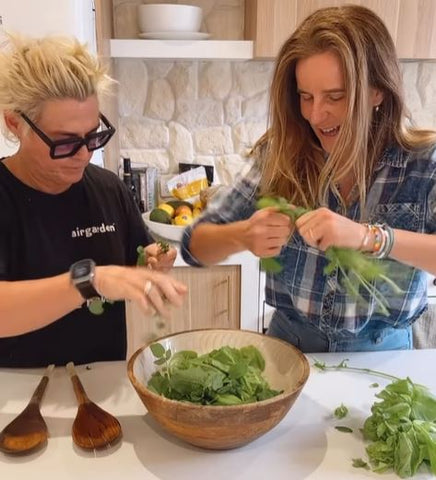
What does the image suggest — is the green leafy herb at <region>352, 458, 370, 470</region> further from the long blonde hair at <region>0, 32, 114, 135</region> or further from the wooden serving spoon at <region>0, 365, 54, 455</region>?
the long blonde hair at <region>0, 32, 114, 135</region>

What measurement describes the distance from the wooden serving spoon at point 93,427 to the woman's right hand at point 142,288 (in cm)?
22

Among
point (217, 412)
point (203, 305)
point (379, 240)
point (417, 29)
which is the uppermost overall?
point (417, 29)

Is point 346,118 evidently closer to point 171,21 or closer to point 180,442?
point 180,442

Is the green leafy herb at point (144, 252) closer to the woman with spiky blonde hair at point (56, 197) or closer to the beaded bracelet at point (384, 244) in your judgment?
the woman with spiky blonde hair at point (56, 197)

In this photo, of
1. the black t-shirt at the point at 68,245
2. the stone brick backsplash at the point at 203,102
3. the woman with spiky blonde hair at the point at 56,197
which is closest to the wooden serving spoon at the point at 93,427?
the woman with spiky blonde hair at the point at 56,197

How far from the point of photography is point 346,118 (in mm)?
1216

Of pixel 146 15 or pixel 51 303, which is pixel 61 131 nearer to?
pixel 51 303

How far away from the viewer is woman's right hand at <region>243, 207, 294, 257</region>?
45.8 inches

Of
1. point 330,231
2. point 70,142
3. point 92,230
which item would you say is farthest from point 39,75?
point 330,231

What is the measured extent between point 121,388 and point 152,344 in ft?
0.49

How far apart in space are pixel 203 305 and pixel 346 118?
1.43m

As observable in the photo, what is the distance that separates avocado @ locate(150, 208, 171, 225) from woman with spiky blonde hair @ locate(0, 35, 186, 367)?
87 cm

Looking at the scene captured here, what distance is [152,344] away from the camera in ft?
3.65

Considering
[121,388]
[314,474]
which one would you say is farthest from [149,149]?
[314,474]
